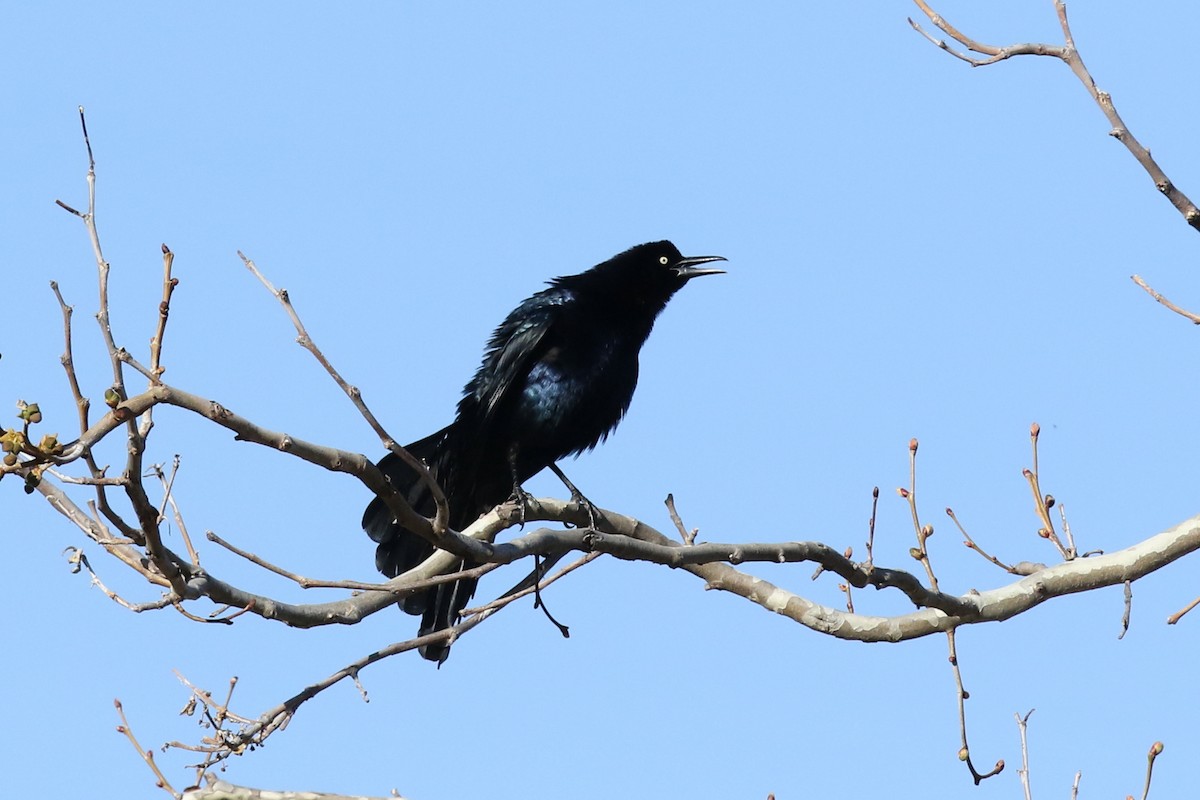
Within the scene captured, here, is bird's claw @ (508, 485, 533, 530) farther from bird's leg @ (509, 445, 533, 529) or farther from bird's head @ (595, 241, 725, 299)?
bird's head @ (595, 241, 725, 299)

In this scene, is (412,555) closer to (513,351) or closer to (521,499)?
(521,499)

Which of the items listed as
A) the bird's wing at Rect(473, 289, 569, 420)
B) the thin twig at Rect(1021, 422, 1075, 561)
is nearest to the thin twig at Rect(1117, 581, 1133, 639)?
the thin twig at Rect(1021, 422, 1075, 561)

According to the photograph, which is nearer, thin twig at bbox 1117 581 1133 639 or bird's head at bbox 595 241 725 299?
thin twig at bbox 1117 581 1133 639

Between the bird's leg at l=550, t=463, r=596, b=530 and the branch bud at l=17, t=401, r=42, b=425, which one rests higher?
the bird's leg at l=550, t=463, r=596, b=530

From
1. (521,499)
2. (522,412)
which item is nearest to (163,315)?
(521,499)

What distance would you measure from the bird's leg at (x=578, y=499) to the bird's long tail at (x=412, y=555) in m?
0.60

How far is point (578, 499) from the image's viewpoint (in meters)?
6.36

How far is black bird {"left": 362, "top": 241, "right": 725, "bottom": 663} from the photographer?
230 inches

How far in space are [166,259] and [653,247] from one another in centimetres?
497

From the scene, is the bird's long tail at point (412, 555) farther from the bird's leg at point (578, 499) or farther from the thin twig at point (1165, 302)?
the thin twig at point (1165, 302)

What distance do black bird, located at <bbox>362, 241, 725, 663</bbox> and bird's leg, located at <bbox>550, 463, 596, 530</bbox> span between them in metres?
0.08

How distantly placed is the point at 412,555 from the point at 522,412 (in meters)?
1.07

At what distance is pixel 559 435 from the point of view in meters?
6.59

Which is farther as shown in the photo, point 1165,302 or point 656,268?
point 656,268
